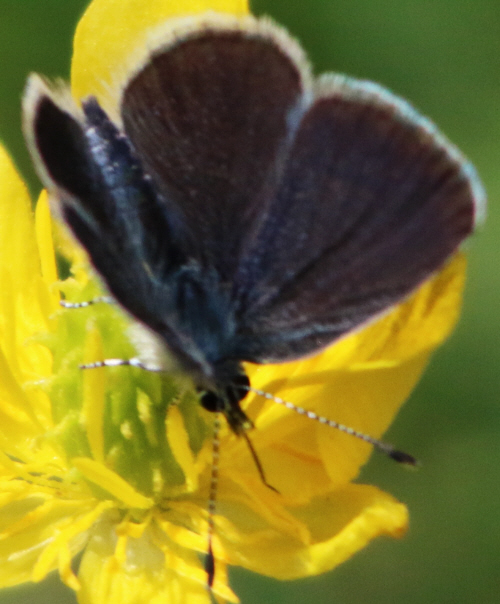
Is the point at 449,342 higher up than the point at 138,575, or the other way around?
the point at 449,342

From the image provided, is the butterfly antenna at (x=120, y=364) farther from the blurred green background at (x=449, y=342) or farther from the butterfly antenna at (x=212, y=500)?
the blurred green background at (x=449, y=342)

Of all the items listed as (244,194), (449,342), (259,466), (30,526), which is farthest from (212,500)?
(449,342)

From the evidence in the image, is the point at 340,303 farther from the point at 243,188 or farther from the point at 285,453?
the point at 285,453

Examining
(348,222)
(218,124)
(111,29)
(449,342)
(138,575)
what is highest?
(111,29)

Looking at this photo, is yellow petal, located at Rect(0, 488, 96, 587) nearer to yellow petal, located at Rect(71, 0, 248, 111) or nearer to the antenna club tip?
the antenna club tip

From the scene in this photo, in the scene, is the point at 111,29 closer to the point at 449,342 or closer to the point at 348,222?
the point at 348,222

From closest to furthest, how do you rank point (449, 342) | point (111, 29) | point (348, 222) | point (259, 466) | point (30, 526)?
point (348, 222), point (259, 466), point (30, 526), point (111, 29), point (449, 342)

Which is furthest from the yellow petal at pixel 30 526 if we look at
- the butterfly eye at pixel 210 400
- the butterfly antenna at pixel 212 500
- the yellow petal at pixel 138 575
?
the butterfly eye at pixel 210 400
